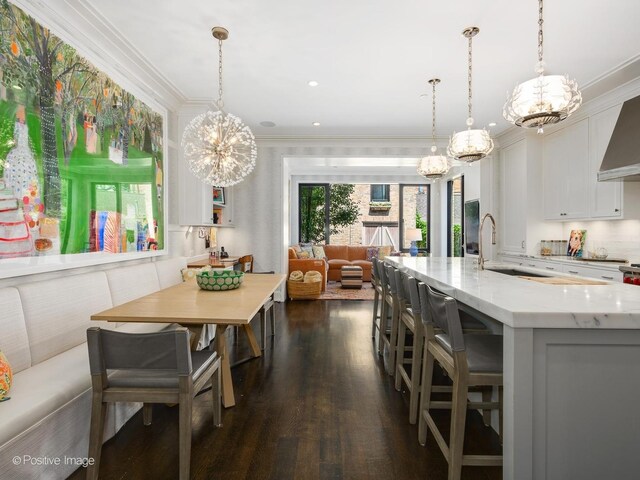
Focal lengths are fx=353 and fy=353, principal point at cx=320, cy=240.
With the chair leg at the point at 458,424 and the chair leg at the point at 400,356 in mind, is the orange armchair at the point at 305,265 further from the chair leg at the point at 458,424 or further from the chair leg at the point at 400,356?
Result: the chair leg at the point at 458,424

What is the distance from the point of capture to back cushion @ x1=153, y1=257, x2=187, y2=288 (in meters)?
3.48

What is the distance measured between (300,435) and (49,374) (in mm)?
1350

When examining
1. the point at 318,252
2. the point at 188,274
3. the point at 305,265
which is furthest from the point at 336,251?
the point at 188,274

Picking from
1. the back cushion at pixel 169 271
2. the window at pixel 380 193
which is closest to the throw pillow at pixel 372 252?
the window at pixel 380 193

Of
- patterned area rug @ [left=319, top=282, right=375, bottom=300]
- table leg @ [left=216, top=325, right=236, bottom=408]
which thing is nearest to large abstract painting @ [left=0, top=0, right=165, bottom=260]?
table leg @ [left=216, top=325, right=236, bottom=408]

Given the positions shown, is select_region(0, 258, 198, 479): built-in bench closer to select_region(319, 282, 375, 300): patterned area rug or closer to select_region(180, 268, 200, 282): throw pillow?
select_region(180, 268, 200, 282): throw pillow

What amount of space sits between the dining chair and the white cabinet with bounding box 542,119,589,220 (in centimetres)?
Result: 479

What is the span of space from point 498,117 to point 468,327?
386 centimetres

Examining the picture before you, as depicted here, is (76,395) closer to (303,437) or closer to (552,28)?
(303,437)

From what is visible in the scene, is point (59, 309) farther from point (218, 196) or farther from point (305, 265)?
point (305, 265)

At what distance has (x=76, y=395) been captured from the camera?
1.72 metres

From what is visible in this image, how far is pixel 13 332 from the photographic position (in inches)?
70.6

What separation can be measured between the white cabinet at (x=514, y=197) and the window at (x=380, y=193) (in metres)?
4.38

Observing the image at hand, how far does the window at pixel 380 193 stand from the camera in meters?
10.1
